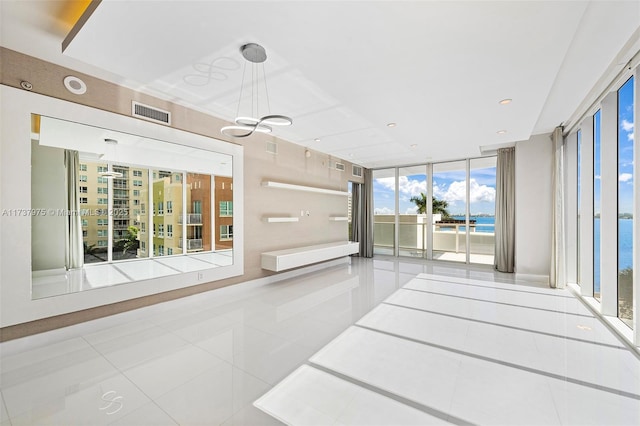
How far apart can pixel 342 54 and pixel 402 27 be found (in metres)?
0.62

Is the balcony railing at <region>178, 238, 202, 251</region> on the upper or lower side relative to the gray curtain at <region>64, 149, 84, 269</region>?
lower

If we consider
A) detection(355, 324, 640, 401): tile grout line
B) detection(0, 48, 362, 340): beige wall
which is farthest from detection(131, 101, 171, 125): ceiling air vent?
detection(355, 324, 640, 401): tile grout line

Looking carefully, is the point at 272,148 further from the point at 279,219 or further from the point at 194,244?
the point at 194,244

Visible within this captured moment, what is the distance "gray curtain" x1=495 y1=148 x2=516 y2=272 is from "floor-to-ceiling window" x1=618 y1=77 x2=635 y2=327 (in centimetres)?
312

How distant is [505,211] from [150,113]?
7768 mm

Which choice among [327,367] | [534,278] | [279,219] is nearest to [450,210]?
[534,278]

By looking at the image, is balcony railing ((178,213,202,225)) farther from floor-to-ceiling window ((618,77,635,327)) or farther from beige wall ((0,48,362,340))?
floor-to-ceiling window ((618,77,635,327))

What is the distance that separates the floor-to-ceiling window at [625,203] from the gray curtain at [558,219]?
163cm

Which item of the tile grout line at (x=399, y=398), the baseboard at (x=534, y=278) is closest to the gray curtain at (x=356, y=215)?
the baseboard at (x=534, y=278)

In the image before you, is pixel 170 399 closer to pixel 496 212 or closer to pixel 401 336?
pixel 401 336

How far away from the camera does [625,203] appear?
3.40m

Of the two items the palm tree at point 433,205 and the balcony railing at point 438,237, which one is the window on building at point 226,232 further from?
the palm tree at point 433,205

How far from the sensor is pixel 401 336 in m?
3.11

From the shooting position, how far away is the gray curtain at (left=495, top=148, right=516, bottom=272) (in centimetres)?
661
